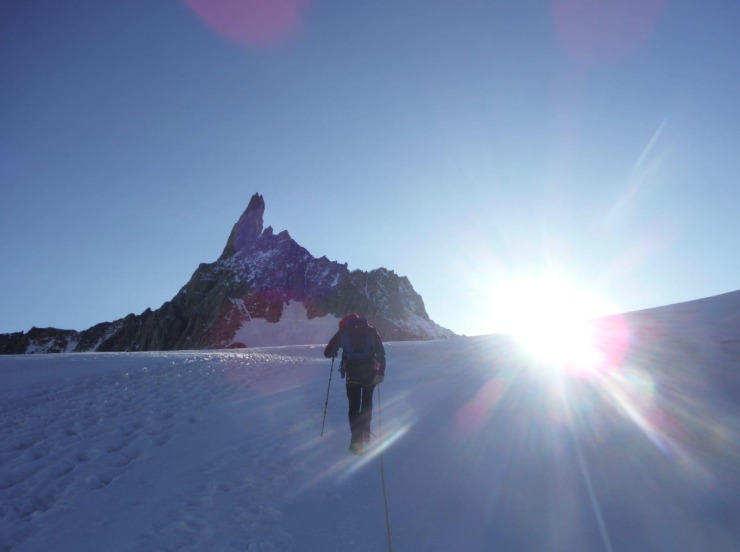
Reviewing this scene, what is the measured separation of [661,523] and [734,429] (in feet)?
12.7

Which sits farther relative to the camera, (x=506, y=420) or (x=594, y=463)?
(x=506, y=420)

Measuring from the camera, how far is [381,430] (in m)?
8.90

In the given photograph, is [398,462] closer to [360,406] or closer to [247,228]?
[360,406]

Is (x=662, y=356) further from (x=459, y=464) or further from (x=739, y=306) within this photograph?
(x=459, y=464)

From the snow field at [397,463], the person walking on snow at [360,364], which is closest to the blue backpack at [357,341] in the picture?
the person walking on snow at [360,364]

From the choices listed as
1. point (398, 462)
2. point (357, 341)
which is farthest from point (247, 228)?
point (398, 462)

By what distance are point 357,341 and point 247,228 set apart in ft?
621

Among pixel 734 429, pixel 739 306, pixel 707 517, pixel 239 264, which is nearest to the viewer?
pixel 707 517

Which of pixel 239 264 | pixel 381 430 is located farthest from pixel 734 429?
pixel 239 264

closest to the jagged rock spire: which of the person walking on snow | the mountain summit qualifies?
the mountain summit

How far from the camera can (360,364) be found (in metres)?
9.02

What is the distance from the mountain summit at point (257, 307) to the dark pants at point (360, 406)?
5151 inches

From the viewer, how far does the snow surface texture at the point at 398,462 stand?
5320 millimetres

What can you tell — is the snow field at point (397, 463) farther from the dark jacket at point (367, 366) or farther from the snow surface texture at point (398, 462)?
the dark jacket at point (367, 366)
